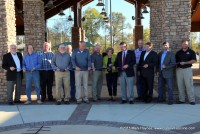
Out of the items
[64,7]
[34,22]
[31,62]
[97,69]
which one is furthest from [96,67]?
[64,7]

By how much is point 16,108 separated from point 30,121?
71.8 inches

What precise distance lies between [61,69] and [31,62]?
0.95 m

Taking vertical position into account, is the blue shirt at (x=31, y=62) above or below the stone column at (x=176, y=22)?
below

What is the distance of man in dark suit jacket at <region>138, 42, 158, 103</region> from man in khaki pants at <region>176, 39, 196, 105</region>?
0.71 metres

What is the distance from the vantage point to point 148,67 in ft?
32.2

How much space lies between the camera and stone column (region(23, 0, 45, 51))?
46.4ft

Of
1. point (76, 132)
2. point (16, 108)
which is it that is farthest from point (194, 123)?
point (16, 108)

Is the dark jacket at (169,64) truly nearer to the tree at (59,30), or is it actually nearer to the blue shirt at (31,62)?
the blue shirt at (31,62)

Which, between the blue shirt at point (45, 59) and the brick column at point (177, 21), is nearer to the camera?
the brick column at point (177, 21)

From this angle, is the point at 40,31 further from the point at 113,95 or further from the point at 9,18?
the point at 113,95

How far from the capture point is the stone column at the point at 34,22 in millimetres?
14141

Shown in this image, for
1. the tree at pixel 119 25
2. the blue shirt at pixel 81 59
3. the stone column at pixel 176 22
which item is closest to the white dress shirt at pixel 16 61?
the blue shirt at pixel 81 59

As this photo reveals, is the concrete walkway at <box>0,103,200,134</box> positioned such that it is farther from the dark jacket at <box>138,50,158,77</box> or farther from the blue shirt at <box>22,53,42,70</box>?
the blue shirt at <box>22,53,42,70</box>

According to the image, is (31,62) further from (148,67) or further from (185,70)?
(185,70)
